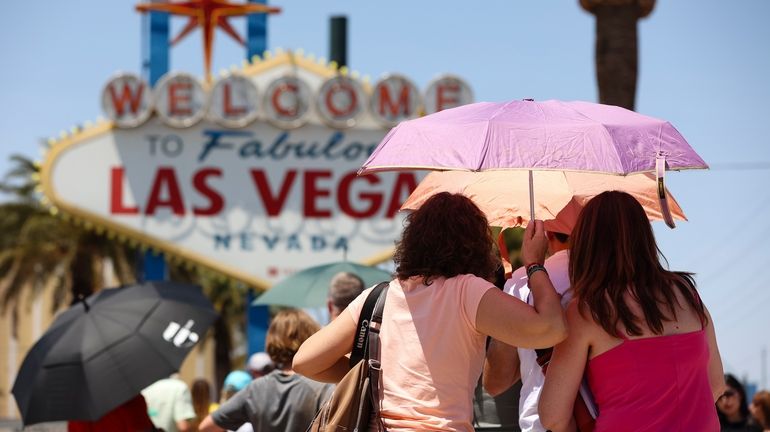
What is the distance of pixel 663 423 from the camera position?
3818 millimetres

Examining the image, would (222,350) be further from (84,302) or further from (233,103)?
(84,302)

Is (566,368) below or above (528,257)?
below

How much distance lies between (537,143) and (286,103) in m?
13.4

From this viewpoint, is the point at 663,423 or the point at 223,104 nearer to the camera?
the point at 663,423

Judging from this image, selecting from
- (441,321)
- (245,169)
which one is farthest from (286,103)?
(441,321)

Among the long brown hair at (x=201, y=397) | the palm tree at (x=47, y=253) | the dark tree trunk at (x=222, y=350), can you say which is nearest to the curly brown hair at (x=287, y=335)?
the long brown hair at (x=201, y=397)

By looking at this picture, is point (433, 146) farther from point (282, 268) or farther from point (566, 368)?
point (282, 268)

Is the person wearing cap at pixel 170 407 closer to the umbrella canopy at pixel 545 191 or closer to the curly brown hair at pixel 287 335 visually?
the curly brown hair at pixel 287 335

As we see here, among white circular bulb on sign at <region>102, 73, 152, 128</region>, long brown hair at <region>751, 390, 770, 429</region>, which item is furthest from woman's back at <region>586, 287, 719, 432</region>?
white circular bulb on sign at <region>102, 73, 152, 128</region>

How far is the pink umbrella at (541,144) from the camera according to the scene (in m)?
4.15

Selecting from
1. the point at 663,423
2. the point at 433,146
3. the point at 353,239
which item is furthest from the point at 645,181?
the point at 353,239

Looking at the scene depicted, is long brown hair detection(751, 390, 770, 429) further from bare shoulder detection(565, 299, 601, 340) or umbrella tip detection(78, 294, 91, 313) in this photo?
bare shoulder detection(565, 299, 601, 340)

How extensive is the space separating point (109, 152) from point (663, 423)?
14284mm

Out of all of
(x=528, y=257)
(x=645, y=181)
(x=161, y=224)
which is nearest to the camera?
(x=528, y=257)
